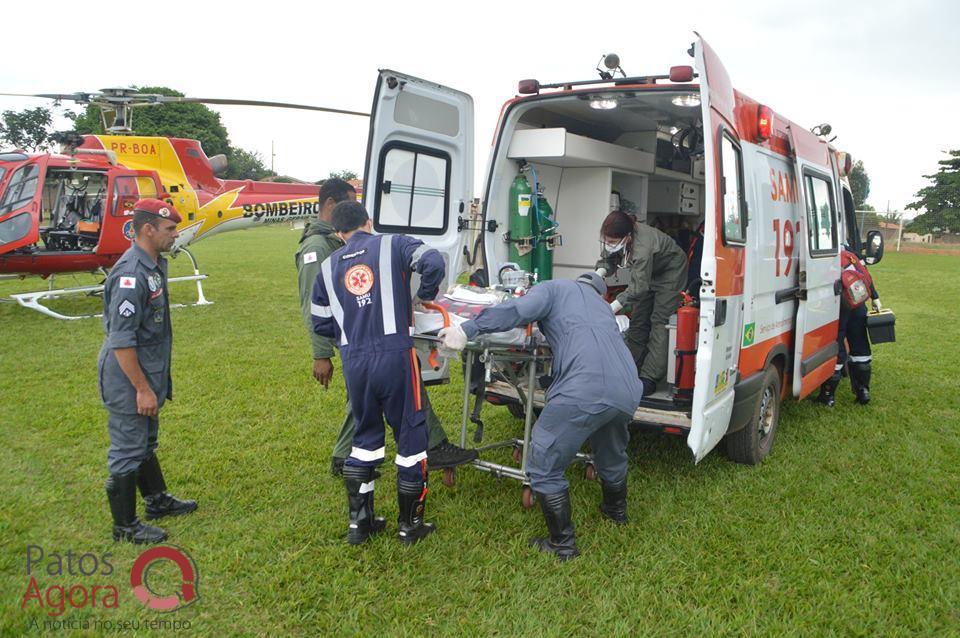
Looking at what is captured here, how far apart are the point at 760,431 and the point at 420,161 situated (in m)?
3.07

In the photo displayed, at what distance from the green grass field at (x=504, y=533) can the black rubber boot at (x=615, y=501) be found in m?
0.08

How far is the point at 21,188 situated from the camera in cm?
915

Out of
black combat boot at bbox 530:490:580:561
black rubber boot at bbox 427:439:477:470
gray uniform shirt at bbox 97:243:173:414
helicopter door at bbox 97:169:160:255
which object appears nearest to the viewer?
gray uniform shirt at bbox 97:243:173:414

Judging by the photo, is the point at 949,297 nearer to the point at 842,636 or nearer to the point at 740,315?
the point at 740,315

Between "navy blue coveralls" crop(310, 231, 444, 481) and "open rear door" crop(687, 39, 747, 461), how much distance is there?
1.45 meters

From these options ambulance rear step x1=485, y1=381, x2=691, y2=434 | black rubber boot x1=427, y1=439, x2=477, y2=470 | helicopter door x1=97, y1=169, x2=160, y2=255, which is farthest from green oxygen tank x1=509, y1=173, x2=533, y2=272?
helicopter door x1=97, y1=169, x2=160, y2=255

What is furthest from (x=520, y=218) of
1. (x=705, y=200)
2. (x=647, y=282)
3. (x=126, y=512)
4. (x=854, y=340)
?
(x=854, y=340)

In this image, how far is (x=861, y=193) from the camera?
224 ft

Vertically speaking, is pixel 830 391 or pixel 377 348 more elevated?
pixel 377 348

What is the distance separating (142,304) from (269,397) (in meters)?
2.89

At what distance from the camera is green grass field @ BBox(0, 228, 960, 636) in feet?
9.43

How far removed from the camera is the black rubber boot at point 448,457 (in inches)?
148

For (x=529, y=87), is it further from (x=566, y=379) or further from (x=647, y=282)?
(x=566, y=379)

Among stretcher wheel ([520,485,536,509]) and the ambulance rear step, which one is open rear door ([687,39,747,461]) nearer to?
the ambulance rear step
